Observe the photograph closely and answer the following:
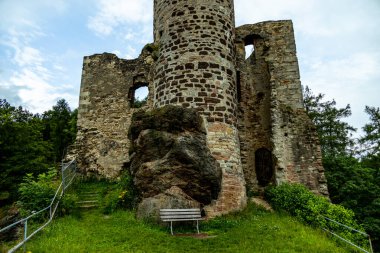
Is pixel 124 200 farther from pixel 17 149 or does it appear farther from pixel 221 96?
pixel 17 149

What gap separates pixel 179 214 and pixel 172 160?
1649mm

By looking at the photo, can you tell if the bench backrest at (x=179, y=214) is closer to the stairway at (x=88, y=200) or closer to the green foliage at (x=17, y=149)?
the stairway at (x=88, y=200)

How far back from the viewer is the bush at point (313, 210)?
9.45 meters

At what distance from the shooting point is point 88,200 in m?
12.0

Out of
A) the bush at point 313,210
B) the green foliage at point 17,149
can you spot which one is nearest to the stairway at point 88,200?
the bush at point 313,210

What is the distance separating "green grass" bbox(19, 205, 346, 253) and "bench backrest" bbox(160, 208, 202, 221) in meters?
0.32

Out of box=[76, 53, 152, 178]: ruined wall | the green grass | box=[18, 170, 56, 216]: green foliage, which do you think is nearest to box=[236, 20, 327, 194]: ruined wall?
the green grass

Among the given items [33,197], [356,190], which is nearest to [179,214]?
[33,197]

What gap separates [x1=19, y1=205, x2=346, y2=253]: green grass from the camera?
7027 mm

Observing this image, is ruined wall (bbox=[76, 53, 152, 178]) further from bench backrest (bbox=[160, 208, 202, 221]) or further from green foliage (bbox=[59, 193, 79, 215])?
bench backrest (bbox=[160, 208, 202, 221])

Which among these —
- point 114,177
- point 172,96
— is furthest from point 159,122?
point 114,177

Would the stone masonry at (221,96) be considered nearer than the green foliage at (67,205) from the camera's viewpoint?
No

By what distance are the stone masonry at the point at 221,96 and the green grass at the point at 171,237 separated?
129 centimetres

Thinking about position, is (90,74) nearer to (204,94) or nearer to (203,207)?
(204,94)
